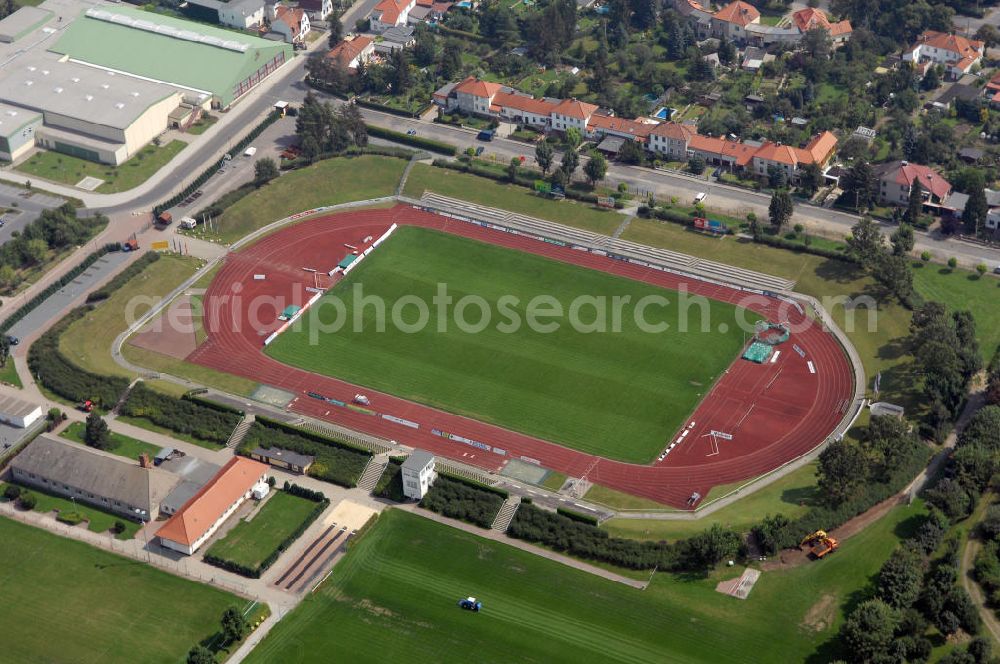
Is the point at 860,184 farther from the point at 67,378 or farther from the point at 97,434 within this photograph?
the point at 67,378

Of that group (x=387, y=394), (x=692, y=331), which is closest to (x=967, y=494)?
(x=692, y=331)

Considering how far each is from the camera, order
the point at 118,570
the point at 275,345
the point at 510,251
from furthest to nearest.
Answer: the point at 510,251, the point at 275,345, the point at 118,570

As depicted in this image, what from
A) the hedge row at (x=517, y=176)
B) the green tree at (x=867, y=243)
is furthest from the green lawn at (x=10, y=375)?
the green tree at (x=867, y=243)

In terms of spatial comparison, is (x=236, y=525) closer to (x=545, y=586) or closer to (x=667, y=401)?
(x=545, y=586)

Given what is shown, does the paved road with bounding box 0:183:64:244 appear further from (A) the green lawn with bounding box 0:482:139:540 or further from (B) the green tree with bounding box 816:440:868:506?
(B) the green tree with bounding box 816:440:868:506

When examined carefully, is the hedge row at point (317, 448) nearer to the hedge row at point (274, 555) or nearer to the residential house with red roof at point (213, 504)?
the hedge row at point (274, 555)
